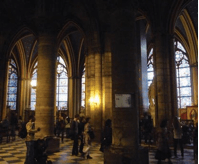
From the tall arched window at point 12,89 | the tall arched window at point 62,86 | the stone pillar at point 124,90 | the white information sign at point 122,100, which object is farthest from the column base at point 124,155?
the tall arched window at point 12,89

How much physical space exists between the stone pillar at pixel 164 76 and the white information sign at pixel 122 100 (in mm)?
6937

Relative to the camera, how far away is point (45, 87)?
1145 centimetres

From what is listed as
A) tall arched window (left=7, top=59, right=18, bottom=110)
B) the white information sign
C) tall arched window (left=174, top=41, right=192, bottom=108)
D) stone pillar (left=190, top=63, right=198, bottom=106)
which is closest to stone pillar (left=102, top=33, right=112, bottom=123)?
the white information sign

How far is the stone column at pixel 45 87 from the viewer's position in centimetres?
1130

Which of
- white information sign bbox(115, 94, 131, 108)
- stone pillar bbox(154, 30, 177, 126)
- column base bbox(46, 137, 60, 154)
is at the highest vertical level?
stone pillar bbox(154, 30, 177, 126)

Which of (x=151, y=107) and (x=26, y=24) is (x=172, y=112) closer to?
(x=151, y=107)

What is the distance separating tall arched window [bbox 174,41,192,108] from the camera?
88.5 feet

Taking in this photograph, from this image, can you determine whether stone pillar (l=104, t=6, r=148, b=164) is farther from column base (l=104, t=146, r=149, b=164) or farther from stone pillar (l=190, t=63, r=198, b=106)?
stone pillar (l=190, t=63, r=198, b=106)

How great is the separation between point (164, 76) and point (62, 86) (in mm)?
21040

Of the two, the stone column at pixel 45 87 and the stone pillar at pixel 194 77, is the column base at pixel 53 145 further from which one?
the stone pillar at pixel 194 77

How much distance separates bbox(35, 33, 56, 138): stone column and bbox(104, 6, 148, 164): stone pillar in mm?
4598

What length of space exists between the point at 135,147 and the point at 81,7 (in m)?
12.8

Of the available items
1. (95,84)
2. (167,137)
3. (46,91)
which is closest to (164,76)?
(95,84)

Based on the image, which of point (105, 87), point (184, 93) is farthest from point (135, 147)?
point (184, 93)
